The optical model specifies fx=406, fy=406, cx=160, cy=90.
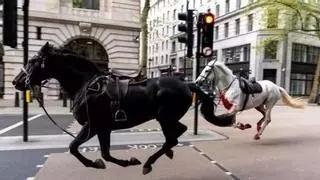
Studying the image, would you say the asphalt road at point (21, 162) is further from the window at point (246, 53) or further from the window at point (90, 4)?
the window at point (246, 53)

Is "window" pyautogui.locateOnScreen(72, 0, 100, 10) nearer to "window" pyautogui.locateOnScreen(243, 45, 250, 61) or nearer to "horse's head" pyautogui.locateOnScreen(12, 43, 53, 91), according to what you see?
"window" pyautogui.locateOnScreen(243, 45, 250, 61)

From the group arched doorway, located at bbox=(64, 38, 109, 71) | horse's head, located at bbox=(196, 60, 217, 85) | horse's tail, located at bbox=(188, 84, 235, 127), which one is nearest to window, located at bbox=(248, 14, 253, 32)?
arched doorway, located at bbox=(64, 38, 109, 71)

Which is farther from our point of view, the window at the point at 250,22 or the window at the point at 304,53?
the window at the point at 304,53

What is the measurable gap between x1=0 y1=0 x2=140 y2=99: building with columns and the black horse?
24235mm

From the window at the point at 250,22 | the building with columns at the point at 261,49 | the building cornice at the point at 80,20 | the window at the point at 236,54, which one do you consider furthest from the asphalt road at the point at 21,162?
the window at the point at 250,22

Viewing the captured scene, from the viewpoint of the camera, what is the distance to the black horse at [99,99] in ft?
19.2

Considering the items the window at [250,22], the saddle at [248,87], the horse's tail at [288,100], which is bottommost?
the horse's tail at [288,100]

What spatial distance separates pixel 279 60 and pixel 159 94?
42294 mm

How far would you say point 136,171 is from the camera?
23.3 ft

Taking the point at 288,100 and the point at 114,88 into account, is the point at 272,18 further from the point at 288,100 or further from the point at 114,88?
the point at 114,88

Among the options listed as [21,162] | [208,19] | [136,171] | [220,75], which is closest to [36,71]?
[136,171]

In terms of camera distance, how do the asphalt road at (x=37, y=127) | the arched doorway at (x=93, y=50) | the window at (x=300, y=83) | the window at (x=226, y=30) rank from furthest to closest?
1. the window at (x=226, y=30)
2. the window at (x=300, y=83)
3. the arched doorway at (x=93, y=50)
4. the asphalt road at (x=37, y=127)

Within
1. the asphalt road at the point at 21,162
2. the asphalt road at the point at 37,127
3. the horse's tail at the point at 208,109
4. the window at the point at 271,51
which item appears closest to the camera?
the horse's tail at the point at 208,109

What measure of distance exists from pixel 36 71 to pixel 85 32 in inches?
1015
